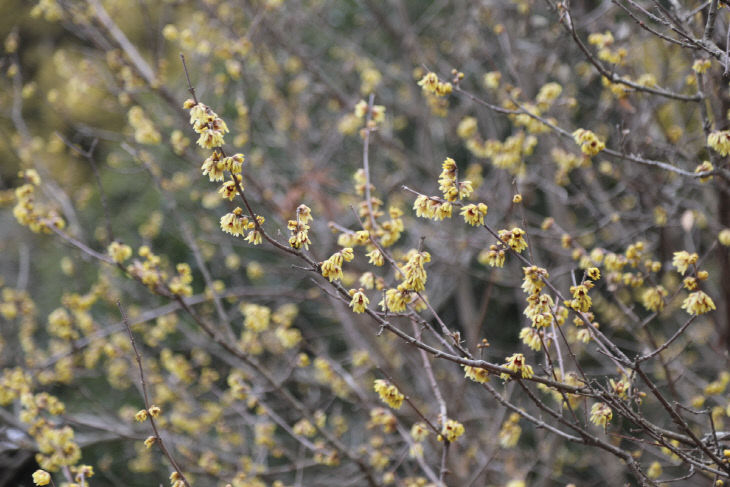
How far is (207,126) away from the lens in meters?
1.57

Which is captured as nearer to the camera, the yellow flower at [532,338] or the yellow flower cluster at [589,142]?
the yellow flower at [532,338]

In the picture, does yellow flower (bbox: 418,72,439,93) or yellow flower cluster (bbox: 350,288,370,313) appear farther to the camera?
yellow flower (bbox: 418,72,439,93)

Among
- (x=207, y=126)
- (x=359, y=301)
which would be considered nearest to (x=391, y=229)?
(x=359, y=301)

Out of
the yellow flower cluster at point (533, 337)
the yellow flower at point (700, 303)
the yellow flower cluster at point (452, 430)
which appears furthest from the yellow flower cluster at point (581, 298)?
the yellow flower cluster at point (452, 430)

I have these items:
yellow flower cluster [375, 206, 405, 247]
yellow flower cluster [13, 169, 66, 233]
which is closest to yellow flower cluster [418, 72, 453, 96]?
yellow flower cluster [375, 206, 405, 247]

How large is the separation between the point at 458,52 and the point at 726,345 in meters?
3.51

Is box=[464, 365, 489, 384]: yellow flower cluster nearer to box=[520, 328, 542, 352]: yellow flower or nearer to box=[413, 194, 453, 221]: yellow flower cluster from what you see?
box=[520, 328, 542, 352]: yellow flower

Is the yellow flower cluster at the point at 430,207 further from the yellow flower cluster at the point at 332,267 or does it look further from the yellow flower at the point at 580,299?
the yellow flower at the point at 580,299

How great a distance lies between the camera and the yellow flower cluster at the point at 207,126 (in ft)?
5.00

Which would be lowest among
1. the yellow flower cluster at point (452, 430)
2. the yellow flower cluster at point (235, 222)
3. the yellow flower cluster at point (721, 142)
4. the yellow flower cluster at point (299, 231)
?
the yellow flower cluster at point (452, 430)

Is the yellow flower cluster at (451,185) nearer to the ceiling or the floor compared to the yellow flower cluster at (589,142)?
nearer to the floor

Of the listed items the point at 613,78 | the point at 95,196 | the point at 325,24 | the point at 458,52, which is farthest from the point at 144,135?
the point at 95,196

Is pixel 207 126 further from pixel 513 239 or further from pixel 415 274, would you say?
pixel 513 239

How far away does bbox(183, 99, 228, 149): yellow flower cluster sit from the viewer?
152 centimetres
